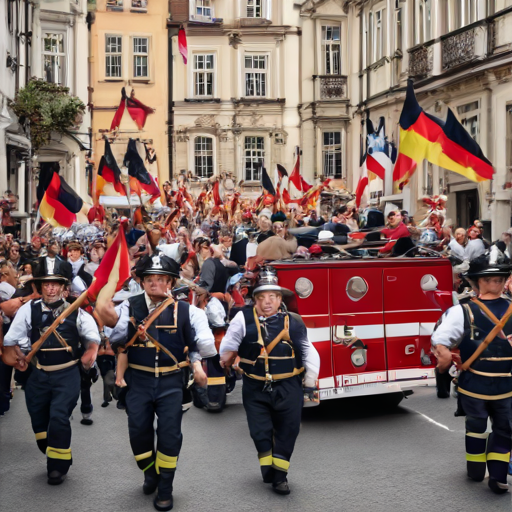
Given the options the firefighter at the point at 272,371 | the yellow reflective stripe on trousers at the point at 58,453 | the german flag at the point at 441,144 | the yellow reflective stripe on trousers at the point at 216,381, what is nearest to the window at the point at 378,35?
the german flag at the point at 441,144

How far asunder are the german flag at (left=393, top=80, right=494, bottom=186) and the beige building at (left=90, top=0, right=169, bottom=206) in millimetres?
27953

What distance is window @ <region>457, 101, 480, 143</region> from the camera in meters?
24.0

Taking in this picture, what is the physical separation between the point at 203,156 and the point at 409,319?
1272 inches

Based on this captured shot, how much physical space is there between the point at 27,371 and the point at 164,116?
3391cm

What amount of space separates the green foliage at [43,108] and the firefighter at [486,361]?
21.3 metres

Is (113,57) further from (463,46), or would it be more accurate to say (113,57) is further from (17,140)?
(463,46)

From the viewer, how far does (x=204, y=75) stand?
4081 cm

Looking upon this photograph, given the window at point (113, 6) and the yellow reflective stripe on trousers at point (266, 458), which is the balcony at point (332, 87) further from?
the yellow reflective stripe on trousers at point (266, 458)

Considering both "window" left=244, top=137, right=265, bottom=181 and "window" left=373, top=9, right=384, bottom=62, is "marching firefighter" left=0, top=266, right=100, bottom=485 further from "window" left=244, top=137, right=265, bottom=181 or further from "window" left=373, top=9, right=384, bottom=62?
"window" left=244, top=137, right=265, bottom=181

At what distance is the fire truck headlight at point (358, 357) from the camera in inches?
363

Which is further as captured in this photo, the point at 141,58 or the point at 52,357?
the point at 141,58

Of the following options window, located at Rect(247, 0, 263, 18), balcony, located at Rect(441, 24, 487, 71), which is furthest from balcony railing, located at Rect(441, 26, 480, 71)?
window, located at Rect(247, 0, 263, 18)

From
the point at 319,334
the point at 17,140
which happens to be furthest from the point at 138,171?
the point at 319,334

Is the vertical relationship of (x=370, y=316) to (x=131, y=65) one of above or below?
below
